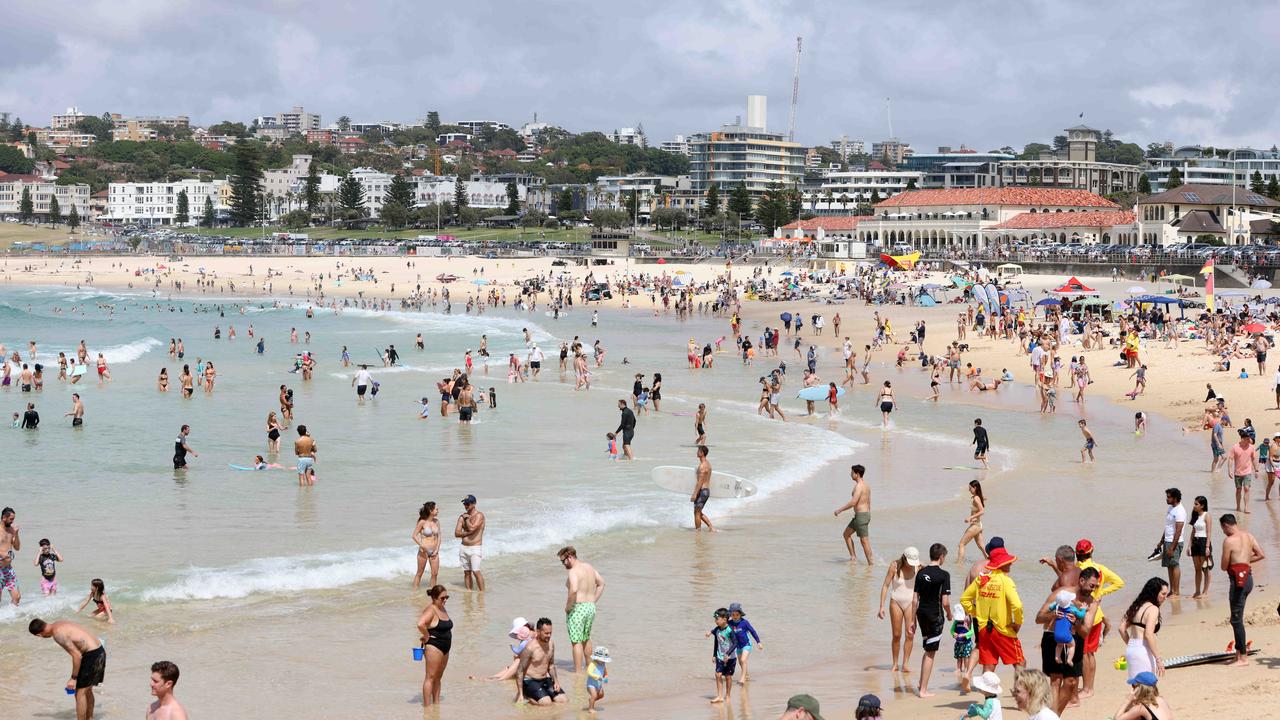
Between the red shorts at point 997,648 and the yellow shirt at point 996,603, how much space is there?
0.04 meters

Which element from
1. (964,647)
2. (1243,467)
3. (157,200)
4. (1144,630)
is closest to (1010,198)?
(1243,467)

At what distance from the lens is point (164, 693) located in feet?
23.4

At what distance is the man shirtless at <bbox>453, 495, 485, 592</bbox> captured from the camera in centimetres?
1212

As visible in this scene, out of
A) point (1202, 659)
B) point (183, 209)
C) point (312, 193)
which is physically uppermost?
point (183, 209)

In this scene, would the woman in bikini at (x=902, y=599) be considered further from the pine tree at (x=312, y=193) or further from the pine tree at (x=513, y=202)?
the pine tree at (x=312, y=193)

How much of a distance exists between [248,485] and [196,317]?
43.5m

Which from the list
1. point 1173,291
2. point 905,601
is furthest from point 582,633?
point 1173,291

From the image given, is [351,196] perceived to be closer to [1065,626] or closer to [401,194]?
[401,194]

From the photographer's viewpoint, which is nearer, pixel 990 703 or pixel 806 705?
pixel 806 705

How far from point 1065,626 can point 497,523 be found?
8695 millimetres

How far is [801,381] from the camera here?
31.6 metres

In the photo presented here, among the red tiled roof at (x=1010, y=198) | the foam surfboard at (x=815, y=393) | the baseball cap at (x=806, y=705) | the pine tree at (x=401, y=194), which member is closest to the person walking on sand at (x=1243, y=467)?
the baseball cap at (x=806, y=705)

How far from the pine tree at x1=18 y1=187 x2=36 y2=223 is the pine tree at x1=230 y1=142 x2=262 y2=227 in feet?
130

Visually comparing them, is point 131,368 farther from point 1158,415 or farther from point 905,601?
point 905,601
